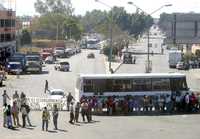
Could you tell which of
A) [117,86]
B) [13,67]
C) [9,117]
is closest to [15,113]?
[9,117]

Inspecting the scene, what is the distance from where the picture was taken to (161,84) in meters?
38.1

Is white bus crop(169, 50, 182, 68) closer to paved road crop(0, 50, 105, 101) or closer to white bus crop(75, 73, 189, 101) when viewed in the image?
paved road crop(0, 50, 105, 101)

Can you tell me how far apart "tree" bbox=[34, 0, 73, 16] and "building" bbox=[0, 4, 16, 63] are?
3610 inches

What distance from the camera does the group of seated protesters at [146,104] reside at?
36219 millimetres

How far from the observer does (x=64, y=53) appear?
360ft

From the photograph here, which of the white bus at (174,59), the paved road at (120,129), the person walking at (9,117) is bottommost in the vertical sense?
the paved road at (120,129)

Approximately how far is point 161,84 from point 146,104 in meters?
2.12

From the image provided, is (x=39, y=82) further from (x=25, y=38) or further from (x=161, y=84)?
(x=25, y=38)

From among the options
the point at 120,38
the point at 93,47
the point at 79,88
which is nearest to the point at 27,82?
the point at 79,88

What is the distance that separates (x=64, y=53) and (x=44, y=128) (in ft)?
262

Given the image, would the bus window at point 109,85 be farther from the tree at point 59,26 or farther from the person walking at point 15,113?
the tree at point 59,26

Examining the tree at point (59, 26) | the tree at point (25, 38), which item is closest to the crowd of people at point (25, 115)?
the tree at point (25, 38)

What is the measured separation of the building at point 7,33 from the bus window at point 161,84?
166ft

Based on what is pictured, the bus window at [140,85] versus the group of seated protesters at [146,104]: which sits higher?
the bus window at [140,85]
